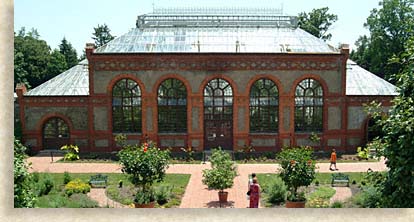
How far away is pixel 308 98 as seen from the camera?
93.4ft

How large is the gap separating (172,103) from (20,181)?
18.9 metres

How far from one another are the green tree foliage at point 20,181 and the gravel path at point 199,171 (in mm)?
7169

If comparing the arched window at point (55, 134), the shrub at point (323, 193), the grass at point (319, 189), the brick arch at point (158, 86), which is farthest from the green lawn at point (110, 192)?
the arched window at point (55, 134)

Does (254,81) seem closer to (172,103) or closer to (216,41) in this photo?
(216,41)

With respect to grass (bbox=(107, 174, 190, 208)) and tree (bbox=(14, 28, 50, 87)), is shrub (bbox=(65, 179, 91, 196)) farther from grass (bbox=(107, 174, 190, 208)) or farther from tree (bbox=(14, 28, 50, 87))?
tree (bbox=(14, 28, 50, 87))

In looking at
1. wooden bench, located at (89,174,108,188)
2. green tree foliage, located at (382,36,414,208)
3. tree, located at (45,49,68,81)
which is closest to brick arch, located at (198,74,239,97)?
wooden bench, located at (89,174,108,188)

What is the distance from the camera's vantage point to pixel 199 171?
78.2 ft

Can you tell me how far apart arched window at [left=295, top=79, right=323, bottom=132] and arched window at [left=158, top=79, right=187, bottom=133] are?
7.32 metres

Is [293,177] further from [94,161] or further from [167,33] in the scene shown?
[167,33]

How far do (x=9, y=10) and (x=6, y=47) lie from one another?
67 cm

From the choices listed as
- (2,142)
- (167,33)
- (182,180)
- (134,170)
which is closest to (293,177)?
(134,170)

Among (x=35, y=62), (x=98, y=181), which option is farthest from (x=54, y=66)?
(x=98, y=181)

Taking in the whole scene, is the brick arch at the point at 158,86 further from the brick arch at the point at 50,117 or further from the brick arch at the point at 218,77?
the brick arch at the point at 50,117

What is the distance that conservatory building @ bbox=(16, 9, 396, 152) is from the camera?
27.9 m
